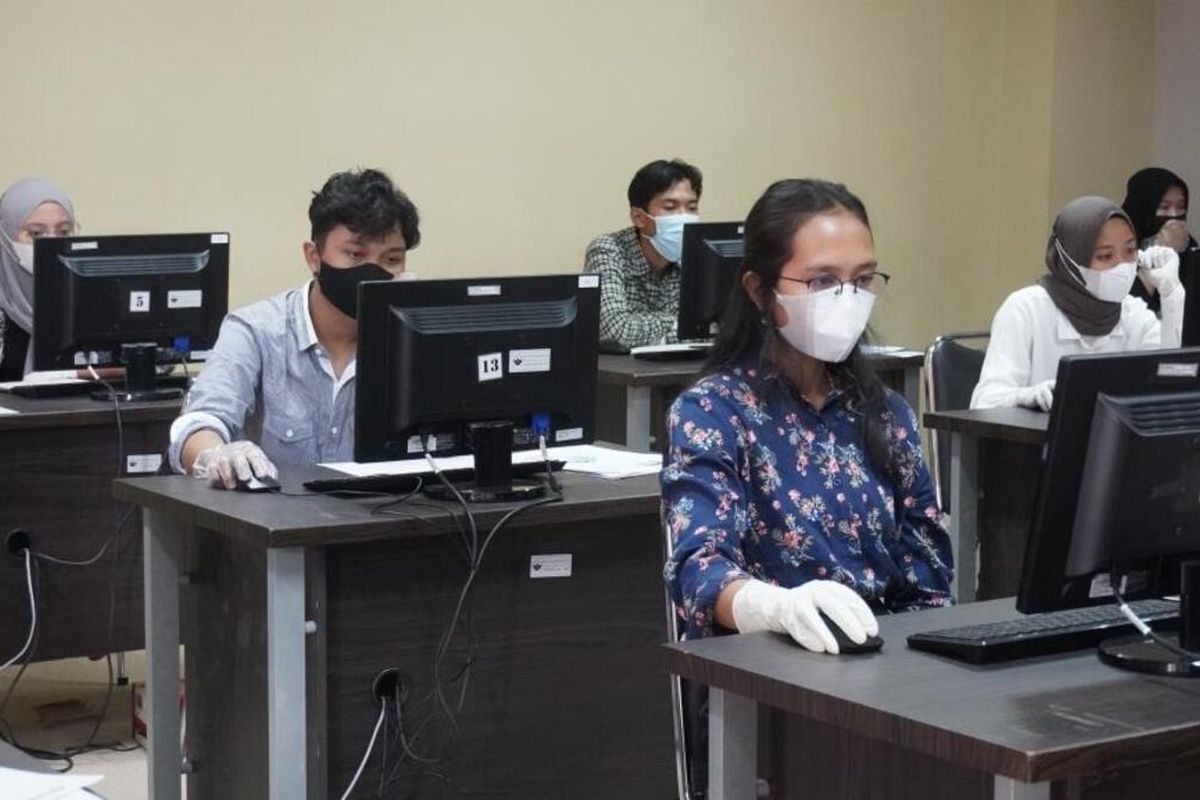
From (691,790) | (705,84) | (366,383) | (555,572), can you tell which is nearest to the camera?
(691,790)

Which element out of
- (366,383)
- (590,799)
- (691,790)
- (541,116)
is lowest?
(590,799)

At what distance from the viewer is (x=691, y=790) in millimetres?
2295

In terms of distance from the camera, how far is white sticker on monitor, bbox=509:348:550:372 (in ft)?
9.80

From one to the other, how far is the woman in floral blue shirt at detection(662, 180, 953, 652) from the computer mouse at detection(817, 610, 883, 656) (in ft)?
0.69

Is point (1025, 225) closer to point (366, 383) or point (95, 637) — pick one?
point (95, 637)

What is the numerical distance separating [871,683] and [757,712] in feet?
0.77

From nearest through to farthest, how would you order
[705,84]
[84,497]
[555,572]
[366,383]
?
[366,383]
[555,572]
[84,497]
[705,84]

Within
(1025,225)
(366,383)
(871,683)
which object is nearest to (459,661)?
(366,383)

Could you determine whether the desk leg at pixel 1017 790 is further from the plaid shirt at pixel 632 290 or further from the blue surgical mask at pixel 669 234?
the blue surgical mask at pixel 669 234

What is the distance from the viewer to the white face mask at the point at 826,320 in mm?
2328

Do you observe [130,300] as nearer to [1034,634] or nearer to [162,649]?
[162,649]

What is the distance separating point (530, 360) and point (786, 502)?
2.65 feet

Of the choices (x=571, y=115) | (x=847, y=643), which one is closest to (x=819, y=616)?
(x=847, y=643)

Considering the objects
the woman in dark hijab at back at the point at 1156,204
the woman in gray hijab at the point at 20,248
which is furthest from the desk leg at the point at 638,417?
the woman in dark hijab at back at the point at 1156,204
